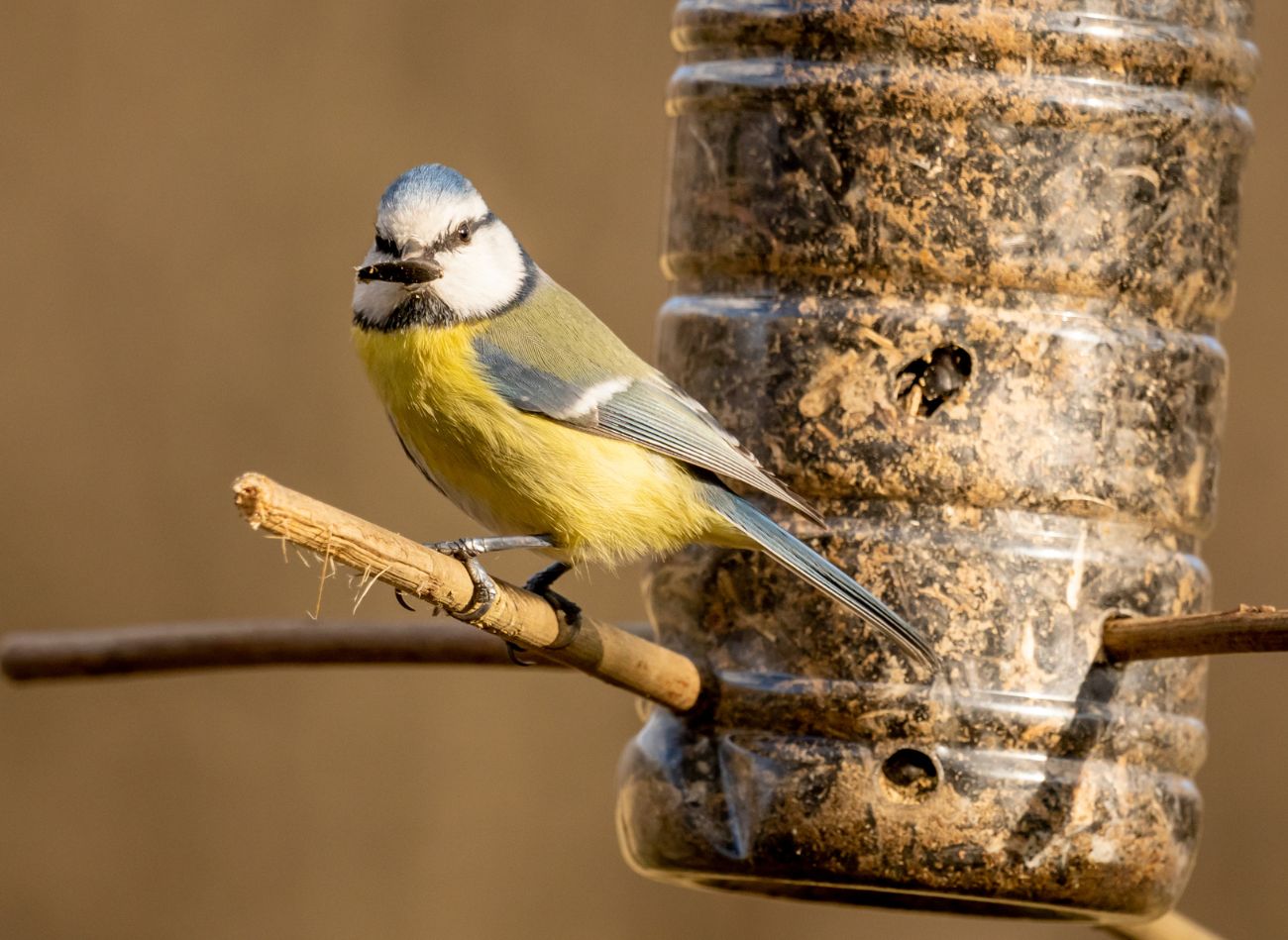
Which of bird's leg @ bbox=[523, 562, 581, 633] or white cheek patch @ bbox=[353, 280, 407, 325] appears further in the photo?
white cheek patch @ bbox=[353, 280, 407, 325]

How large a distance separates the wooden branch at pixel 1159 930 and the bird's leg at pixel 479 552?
1.08 m

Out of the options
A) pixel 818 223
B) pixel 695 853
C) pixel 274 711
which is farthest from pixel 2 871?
pixel 818 223

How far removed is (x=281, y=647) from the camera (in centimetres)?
321

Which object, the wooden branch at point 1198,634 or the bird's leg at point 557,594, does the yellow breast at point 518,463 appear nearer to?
the bird's leg at point 557,594

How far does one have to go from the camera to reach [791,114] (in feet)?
10.2

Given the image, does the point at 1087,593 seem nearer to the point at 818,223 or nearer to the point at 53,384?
the point at 818,223

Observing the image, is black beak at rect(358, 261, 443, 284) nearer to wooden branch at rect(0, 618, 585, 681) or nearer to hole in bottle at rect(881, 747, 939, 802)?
wooden branch at rect(0, 618, 585, 681)

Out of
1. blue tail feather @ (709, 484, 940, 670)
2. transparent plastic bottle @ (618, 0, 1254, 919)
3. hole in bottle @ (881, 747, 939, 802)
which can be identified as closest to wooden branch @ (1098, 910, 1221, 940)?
transparent plastic bottle @ (618, 0, 1254, 919)

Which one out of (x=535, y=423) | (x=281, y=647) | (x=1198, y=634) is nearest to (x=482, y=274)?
(x=535, y=423)

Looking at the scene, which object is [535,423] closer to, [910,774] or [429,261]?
[429,261]

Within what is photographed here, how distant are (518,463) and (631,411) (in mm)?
199

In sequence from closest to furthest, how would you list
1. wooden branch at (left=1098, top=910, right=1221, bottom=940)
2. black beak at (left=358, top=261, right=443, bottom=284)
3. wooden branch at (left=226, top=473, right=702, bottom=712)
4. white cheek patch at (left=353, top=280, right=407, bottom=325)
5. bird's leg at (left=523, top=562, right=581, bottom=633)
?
wooden branch at (left=226, top=473, right=702, bottom=712)
bird's leg at (left=523, top=562, right=581, bottom=633)
black beak at (left=358, top=261, right=443, bottom=284)
white cheek patch at (left=353, top=280, right=407, bottom=325)
wooden branch at (left=1098, top=910, right=1221, bottom=940)

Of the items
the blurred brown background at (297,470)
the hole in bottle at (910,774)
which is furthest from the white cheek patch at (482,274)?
the blurred brown background at (297,470)

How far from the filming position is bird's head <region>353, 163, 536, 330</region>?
9.80 feet
